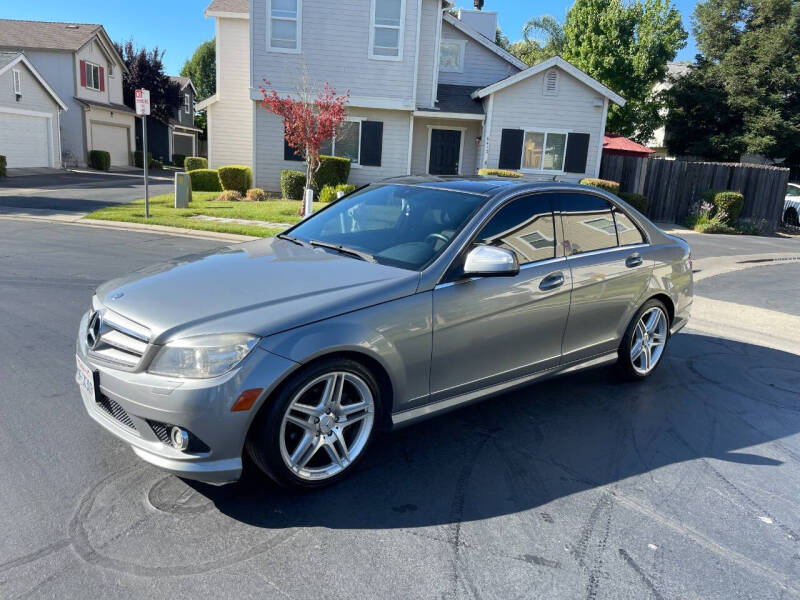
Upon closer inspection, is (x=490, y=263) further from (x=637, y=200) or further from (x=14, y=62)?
(x=14, y=62)

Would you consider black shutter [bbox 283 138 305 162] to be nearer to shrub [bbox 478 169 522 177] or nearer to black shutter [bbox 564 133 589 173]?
shrub [bbox 478 169 522 177]

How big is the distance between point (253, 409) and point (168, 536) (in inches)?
28.1

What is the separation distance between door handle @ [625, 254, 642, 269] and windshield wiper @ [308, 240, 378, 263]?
2216 mm

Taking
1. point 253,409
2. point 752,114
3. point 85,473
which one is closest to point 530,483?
point 253,409

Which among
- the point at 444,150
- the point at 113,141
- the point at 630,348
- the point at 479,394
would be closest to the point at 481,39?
the point at 444,150

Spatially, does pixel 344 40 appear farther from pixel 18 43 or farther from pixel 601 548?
pixel 18 43

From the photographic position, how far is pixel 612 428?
436 cm

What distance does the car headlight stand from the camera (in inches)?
114

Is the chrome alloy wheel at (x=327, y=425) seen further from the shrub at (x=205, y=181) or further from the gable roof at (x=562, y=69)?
the shrub at (x=205, y=181)

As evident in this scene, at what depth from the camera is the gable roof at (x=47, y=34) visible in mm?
34438

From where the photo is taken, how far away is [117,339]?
3.15m

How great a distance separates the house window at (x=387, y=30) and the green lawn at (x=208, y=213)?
5663 mm

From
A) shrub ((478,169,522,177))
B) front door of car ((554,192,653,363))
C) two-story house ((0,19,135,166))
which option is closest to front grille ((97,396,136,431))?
front door of car ((554,192,653,363))

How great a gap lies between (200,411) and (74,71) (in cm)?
3917
